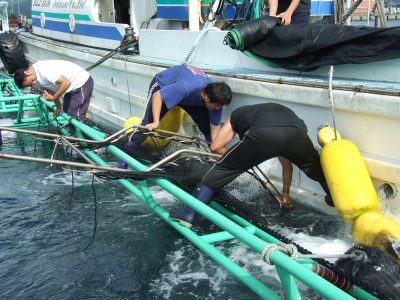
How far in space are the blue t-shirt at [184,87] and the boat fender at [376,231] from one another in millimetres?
1959

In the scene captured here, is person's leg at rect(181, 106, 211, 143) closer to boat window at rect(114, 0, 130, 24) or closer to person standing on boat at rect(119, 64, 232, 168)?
person standing on boat at rect(119, 64, 232, 168)

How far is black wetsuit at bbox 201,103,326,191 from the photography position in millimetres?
3562

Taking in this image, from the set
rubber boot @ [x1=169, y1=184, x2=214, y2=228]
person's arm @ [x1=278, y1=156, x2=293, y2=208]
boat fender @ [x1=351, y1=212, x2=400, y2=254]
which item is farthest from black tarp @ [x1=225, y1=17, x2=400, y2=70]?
rubber boot @ [x1=169, y1=184, x2=214, y2=228]

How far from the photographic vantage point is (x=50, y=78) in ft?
20.9

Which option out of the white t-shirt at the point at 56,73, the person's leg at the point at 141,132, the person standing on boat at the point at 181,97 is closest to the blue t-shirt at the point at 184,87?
the person standing on boat at the point at 181,97

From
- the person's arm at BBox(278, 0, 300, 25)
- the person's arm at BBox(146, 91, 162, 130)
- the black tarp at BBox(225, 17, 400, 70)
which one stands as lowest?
the person's arm at BBox(146, 91, 162, 130)

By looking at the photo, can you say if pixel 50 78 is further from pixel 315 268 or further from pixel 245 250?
pixel 315 268

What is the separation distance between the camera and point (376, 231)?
3.16 meters

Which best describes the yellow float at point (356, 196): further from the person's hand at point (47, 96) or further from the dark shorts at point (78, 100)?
the person's hand at point (47, 96)

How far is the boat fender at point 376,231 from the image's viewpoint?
122 inches

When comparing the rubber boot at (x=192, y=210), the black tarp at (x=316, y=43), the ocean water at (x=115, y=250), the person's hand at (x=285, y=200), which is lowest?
the ocean water at (x=115, y=250)

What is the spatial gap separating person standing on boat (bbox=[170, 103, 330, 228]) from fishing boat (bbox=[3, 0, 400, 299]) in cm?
26

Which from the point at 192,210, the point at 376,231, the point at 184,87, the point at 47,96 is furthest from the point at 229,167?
the point at 47,96

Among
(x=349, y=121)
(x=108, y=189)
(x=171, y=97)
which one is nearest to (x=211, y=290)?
→ (x=349, y=121)
